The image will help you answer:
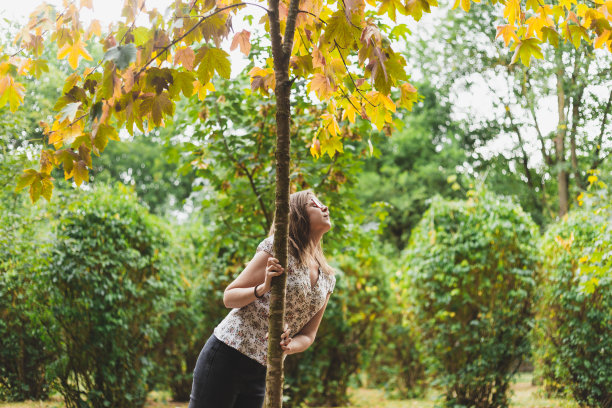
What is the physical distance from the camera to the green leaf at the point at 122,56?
5.06ft

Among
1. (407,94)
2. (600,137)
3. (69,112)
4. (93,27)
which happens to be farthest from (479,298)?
(600,137)

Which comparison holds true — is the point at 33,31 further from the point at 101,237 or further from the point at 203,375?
the point at 101,237

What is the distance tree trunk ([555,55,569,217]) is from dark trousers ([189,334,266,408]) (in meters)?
14.1

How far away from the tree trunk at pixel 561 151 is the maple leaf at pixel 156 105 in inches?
575

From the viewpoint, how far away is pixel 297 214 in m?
2.48

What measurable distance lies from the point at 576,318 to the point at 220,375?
5.60 m

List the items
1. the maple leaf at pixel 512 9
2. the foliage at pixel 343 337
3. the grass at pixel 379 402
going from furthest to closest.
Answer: the foliage at pixel 343 337, the grass at pixel 379 402, the maple leaf at pixel 512 9

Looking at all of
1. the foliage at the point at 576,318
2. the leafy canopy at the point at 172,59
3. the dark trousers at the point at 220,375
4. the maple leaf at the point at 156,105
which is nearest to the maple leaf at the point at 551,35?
the leafy canopy at the point at 172,59

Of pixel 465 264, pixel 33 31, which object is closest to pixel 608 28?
pixel 33 31

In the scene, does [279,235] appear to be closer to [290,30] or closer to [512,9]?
[290,30]

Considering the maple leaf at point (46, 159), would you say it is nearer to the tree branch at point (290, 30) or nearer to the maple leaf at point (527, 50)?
the tree branch at point (290, 30)

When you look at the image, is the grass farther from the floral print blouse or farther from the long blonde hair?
the long blonde hair

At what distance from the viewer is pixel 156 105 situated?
1.89 meters

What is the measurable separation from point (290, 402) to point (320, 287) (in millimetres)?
5370
